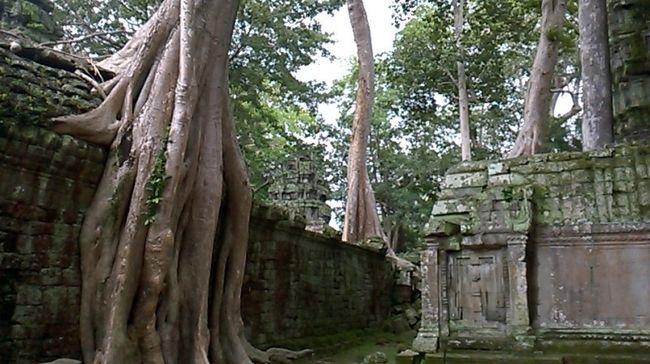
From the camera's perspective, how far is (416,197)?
60.3 ft

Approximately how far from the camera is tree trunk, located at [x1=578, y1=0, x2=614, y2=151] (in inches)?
288

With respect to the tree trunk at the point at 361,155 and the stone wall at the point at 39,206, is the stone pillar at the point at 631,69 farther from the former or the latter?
the tree trunk at the point at 361,155

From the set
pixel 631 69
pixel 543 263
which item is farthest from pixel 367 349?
pixel 631 69

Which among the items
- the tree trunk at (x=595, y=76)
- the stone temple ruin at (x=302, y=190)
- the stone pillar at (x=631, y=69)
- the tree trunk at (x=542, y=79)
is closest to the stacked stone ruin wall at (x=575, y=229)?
the stone pillar at (x=631, y=69)

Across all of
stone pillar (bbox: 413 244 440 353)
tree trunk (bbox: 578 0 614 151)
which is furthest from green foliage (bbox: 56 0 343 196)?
stone pillar (bbox: 413 244 440 353)

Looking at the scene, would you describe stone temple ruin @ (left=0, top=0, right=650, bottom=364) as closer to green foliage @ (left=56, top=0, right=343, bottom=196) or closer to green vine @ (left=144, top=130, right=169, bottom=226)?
green vine @ (left=144, top=130, right=169, bottom=226)

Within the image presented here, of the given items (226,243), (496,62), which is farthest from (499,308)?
(496,62)

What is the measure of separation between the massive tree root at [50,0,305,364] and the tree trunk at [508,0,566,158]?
215 inches

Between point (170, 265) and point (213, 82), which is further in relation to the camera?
point (213, 82)

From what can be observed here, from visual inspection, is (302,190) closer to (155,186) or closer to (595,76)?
(595,76)

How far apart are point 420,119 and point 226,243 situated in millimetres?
11099

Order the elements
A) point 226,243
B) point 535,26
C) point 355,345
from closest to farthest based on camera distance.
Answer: point 226,243 < point 355,345 < point 535,26

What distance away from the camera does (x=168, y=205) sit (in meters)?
4.78

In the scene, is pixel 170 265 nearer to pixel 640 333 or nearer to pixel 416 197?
pixel 640 333
